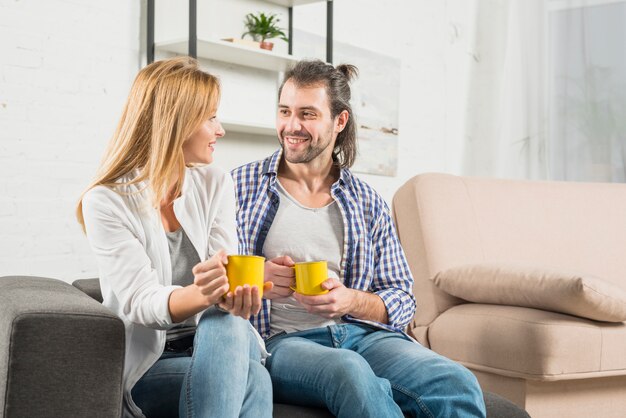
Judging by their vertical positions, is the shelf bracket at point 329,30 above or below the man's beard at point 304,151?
above

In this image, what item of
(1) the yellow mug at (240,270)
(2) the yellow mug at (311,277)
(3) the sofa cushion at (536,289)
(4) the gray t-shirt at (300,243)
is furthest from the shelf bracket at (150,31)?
(1) the yellow mug at (240,270)

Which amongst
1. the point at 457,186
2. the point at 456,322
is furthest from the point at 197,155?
the point at 457,186

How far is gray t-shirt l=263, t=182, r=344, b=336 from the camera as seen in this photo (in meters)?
1.94

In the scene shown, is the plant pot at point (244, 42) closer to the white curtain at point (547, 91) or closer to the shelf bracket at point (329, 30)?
the shelf bracket at point (329, 30)

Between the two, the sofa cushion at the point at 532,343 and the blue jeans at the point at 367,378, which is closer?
the blue jeans at the point at 367,378

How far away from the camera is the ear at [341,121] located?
2.20m

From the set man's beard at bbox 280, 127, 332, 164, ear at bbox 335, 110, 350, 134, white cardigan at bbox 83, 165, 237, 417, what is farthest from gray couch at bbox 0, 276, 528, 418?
ear at bbox 335, 110, 350, 134

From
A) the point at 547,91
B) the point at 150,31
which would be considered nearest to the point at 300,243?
the point at 150,31

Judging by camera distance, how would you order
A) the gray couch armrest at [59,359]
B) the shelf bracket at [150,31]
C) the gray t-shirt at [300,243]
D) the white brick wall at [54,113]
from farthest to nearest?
the shelf bracket at [150,31] < the white brick wall at [54,113] < the gray t-shirt at [300,243] < the gray couch armrest at [59,359]

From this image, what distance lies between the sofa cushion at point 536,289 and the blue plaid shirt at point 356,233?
0.38m

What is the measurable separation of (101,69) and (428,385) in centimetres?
185

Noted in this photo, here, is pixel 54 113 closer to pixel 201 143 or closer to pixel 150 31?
pixel 150 31

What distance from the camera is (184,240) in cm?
165

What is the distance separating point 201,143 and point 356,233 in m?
0.51
